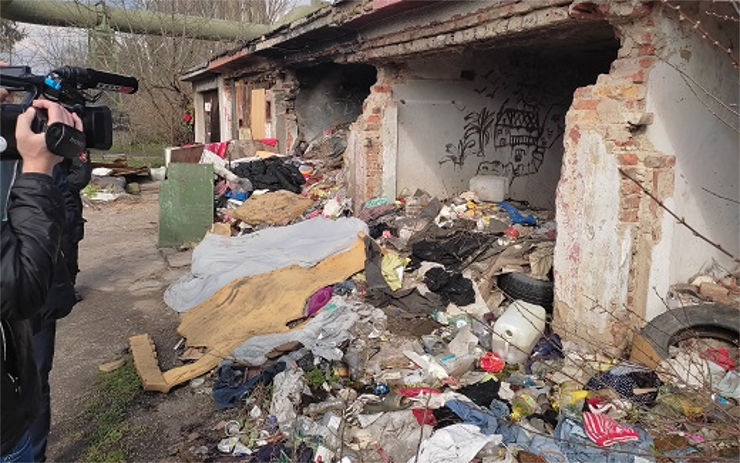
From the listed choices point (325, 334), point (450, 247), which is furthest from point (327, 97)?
point (325, 334)

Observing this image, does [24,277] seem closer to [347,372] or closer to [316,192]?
[347,372]

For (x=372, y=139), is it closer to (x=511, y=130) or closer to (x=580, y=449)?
(x=511, y=130)

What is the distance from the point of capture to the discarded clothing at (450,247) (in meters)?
5.37

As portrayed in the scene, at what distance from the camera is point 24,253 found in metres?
1.52

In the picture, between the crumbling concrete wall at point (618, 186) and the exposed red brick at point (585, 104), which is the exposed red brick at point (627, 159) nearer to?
the crumbling concrete wall at point (618, 186)

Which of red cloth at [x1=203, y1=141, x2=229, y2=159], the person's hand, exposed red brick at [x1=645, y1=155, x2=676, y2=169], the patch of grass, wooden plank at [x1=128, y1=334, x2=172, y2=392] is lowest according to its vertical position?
the patch of grass

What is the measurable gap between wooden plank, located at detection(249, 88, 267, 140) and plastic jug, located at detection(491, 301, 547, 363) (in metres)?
8.50

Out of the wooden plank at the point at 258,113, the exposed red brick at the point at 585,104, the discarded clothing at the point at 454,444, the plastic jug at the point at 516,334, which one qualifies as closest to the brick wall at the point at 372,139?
the exposed red brick at the point at 585,104

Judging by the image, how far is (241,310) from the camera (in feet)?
16.1

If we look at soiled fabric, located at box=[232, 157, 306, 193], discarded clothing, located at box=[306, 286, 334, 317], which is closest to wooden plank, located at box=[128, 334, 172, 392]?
discarded clothing, located at box=[306, 286, 334, 317]

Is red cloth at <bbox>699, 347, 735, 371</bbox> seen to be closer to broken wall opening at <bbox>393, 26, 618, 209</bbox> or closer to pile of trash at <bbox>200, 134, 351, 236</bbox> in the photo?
broken wall opening at <bbox>393, 26, 618, 209</bbox>

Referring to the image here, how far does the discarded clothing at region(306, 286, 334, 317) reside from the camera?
15.9 ft

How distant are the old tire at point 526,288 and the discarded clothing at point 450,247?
0.56 m

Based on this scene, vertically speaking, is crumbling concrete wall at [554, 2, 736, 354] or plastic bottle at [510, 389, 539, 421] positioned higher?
crumbling concrete wall at [554, 2, 736, 354]
